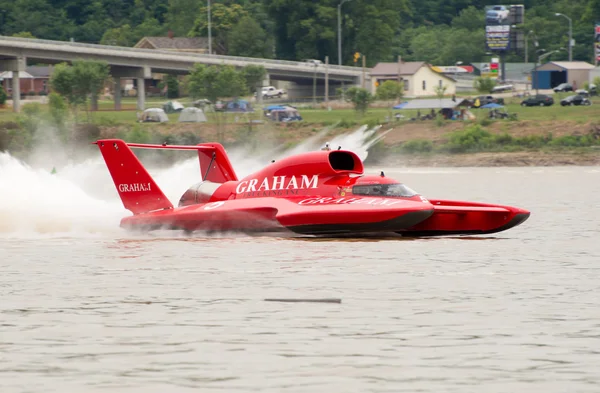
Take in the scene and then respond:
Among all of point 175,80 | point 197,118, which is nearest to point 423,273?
point 197,118

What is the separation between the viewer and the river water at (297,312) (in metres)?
10.7

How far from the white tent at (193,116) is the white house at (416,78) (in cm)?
3996

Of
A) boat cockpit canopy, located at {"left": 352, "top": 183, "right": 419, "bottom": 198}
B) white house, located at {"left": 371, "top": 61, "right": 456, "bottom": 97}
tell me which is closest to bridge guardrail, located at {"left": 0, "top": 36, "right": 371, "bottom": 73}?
white house, located at {"left": 371, "top": 61, "right": 456, "bottom": 97}

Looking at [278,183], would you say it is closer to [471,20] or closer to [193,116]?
[193,116]

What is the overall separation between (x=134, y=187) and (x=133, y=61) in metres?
78.7

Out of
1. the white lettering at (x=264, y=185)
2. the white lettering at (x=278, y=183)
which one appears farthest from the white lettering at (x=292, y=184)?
the white lettering at (x=264, y=185)

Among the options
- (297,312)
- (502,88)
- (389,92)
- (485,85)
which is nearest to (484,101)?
(389,92)

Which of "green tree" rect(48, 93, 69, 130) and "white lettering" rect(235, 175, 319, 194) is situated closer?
"white lettering" rect(235, 175, 319, 194)

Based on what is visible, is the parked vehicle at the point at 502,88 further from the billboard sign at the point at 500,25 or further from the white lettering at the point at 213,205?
the white lettering at the point at 213,205

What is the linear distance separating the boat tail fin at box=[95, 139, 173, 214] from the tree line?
349 ft

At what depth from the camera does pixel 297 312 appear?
551 inches

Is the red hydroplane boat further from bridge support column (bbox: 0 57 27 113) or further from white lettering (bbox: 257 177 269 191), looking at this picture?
bridge support column (bbox: 0 57 27 113)

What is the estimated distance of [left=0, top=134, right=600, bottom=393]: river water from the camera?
10688 mm

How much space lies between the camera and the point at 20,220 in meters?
26.1
